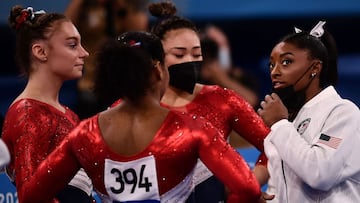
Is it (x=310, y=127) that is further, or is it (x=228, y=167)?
(x=310, y=127)

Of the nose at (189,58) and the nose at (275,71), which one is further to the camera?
the nose at (189,58)

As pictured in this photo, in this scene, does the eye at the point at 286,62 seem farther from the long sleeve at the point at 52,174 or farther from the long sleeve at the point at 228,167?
the long sleeve at the point at 52,174

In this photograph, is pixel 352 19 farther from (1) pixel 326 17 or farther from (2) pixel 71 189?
(2) pixel 71 189

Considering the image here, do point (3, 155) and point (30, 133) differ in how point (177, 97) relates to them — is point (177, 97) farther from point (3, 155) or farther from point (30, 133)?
point (3, 155)

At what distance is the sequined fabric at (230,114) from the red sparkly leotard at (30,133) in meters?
0.54

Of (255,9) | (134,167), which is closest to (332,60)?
(134,167)

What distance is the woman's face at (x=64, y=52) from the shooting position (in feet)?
10.8

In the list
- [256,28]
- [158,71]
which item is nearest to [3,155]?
[158,71]

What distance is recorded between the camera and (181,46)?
3.55 m

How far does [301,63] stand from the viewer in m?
3.13

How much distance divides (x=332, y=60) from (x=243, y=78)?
2644 millimetres

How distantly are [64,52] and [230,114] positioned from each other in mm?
707

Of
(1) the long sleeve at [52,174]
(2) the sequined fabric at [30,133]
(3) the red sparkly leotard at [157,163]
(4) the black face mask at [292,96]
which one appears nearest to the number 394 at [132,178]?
(3) the red sparkly leotard at [157,163]

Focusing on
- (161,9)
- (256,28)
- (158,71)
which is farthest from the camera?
(256,28)
